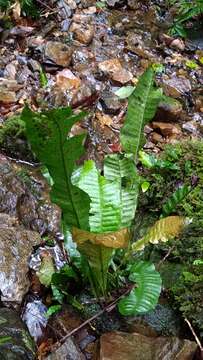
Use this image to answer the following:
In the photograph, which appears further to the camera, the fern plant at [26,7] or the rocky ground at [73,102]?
the fern plant at [26,7]

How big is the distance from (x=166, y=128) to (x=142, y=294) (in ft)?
7.42

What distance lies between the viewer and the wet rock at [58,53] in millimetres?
5094

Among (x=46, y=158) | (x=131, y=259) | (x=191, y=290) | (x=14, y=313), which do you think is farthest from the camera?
(x=131, y=259)

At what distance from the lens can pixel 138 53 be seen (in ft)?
18.3

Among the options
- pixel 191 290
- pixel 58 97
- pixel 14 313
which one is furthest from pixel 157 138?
pixel 14 313

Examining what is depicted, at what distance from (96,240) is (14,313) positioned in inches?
32.8

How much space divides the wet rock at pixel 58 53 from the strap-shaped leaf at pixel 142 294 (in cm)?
296

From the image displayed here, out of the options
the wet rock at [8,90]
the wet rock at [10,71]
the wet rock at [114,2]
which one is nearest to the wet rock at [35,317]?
the wet rock at [8,90]

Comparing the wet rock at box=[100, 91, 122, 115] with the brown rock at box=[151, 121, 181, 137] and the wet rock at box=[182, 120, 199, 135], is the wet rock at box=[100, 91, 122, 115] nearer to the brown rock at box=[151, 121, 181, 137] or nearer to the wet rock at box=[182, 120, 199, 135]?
the brown rock at box=[151, 121, 181, 137]

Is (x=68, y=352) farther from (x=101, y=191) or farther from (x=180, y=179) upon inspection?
(x=180, y=179)

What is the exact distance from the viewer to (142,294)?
2615mm

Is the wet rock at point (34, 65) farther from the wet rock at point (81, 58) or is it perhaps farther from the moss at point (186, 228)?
the moss at point (186, 228)

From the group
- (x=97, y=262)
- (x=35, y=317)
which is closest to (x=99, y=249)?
(x=97, y=262)

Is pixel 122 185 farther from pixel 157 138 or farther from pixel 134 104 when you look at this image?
pixel 157 138
